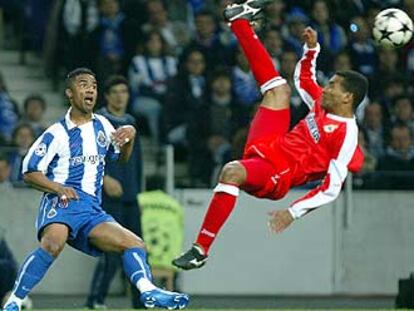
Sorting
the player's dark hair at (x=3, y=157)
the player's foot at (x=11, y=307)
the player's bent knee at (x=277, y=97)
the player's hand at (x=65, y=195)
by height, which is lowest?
the player's foot at (x=11, y=307)

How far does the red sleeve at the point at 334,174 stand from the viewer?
13.9 metres

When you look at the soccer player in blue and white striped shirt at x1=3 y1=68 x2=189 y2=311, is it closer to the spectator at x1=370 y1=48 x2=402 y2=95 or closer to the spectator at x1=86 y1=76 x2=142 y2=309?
the spectator at x1=86 y1=76 x2=142 y2=309

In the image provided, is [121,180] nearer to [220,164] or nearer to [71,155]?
[71,155]

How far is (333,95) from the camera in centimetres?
1430

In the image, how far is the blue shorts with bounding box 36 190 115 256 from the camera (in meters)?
13.4

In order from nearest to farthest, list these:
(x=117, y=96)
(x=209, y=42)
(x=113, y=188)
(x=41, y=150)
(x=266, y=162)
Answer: (x=41, y=150), (x=266, y=162), (x=117, y=96), (x=113, y=188), (x=209, y=42)

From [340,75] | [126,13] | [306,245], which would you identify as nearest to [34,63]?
[126,13]

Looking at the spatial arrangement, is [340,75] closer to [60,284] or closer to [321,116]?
[321,116]

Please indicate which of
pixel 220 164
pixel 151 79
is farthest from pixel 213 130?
pixel 151 79

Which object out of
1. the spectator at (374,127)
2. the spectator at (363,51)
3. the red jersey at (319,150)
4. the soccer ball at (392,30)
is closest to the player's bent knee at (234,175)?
the red jersey at (319,150)

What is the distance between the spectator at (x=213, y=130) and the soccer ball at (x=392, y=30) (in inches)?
187

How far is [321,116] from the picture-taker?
14.4 meters

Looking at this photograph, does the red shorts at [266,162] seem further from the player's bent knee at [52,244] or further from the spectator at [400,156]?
the spectator at [400,156]

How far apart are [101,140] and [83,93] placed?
16.0 inches
